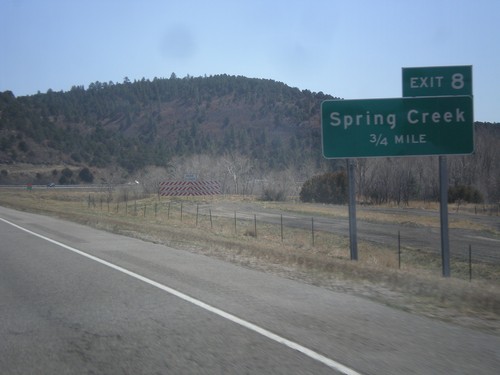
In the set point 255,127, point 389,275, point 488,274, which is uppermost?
point 255,127

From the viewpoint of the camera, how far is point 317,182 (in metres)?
67.5


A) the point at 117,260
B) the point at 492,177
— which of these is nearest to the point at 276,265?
the point at 117,260

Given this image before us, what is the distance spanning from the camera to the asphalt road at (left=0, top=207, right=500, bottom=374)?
20.9ft

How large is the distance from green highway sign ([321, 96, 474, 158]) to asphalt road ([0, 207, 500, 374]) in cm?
679

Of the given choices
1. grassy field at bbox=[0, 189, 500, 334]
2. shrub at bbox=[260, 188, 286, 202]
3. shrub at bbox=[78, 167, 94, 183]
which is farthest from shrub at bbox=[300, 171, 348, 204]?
shrub at bbox=[78, 167, 94, 183]

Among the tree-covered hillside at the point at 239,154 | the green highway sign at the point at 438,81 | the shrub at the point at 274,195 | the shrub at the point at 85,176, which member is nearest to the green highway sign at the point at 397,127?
the green highway sign at the point at 438,81

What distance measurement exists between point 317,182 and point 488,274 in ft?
149

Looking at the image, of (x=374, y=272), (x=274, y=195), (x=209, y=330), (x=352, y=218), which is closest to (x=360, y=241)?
(x=352, y=218)

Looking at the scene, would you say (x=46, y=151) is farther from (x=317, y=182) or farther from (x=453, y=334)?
(x=453, y=334)

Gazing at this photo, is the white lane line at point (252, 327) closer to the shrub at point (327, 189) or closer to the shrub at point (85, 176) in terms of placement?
the shrub at point (327, 189)

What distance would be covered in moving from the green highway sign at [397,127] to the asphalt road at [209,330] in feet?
22.3

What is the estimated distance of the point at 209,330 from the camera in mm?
7852

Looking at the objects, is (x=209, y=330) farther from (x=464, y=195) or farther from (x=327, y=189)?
(x=464, y=195)

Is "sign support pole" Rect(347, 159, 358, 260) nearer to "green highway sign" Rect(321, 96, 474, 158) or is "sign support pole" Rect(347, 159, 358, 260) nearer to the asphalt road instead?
"green highway sign" Rect(321, 96, 474, 158)
